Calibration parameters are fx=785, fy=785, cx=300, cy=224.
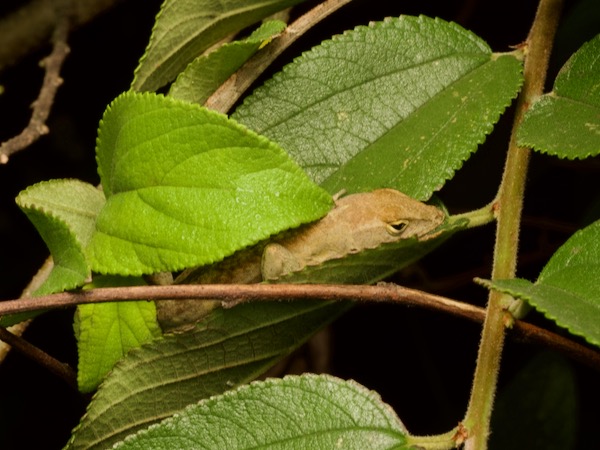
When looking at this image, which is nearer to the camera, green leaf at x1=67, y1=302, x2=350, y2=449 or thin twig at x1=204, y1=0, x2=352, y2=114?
green leaf at x1=67, y1=302, x2=350, y2=449

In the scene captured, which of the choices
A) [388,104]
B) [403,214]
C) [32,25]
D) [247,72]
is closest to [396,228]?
[403,214]

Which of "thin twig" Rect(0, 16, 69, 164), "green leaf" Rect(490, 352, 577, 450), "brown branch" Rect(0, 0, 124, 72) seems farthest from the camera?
"brown branch" Rect(0, 0, 124, 72)

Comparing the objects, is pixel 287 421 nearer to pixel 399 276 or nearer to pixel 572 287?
pixel 572 287

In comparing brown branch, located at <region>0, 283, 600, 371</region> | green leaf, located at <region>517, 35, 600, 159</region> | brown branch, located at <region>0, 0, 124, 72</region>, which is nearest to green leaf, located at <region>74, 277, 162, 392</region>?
brown branch, located at <region>0, 283, 600, 371</region>

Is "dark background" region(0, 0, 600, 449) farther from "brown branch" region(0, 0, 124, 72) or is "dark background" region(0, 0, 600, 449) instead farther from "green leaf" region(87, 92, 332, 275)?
"green leaf" region(87, 92, 332, 275)

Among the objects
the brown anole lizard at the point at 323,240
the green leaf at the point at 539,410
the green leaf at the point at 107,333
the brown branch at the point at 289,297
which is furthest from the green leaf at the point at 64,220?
the green leaf at the point at 539,410
